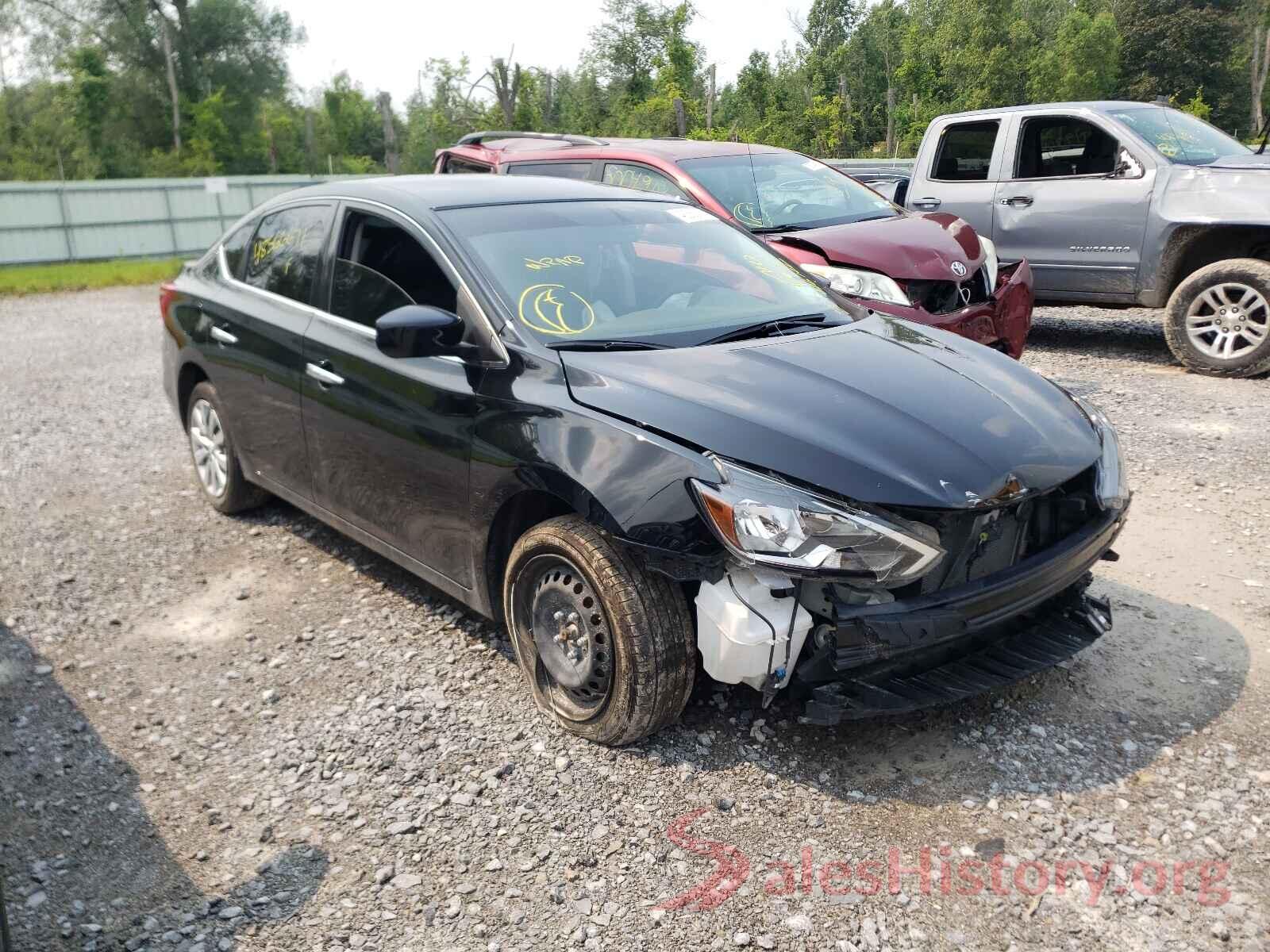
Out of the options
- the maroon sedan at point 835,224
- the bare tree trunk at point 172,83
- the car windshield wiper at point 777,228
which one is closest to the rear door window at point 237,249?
the maroon sedan at point 835,224

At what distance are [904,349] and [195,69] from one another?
207 feet

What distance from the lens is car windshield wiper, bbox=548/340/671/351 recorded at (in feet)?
11.7

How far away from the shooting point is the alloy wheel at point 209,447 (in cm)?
554

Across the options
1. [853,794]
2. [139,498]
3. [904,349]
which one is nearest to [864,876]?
[853,794]

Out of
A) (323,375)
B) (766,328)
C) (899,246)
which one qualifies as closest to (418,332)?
(323,375)

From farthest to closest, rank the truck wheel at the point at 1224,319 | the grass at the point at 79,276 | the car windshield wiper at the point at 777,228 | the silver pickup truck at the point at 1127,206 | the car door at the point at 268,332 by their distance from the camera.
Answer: the grass at the point at 79,276 → the silver pickup truck at the point at 1127,206 → the truck wheel at the point at 1224,319 → the car windshield wiper at the point at 777,228 → the car door at the point at 268,332

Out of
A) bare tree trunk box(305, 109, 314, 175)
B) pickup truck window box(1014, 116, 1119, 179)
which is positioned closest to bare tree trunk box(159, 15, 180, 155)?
bare tree trunk box(305, 109, 314, 175)

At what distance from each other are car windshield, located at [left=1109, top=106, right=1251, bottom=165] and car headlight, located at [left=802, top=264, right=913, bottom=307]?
3.25m

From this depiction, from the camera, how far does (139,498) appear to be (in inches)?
244

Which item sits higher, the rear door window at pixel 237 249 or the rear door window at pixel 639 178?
the rear door window at pixel 639 178

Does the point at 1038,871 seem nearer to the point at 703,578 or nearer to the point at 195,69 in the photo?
the point at 703,578

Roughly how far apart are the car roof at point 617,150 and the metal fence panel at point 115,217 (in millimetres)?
18385

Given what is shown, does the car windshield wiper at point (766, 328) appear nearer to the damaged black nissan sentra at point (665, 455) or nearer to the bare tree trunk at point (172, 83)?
the damaged black nissan sentra at point (665, 455)

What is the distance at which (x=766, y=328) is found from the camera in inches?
154
